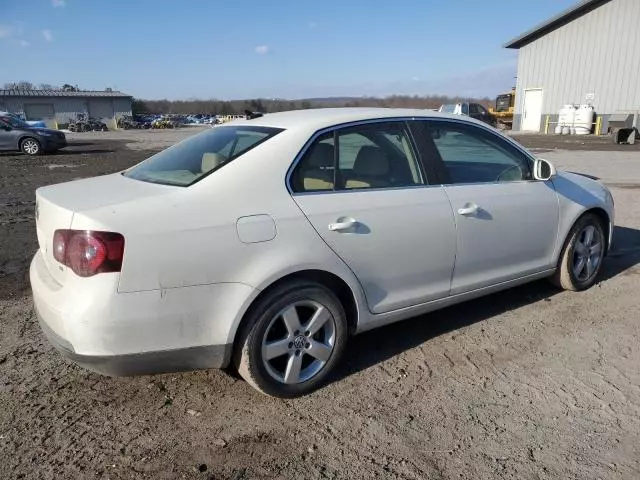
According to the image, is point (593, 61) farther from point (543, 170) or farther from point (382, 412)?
point (382, 412)

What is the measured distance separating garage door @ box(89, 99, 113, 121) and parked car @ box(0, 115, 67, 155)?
59884mm

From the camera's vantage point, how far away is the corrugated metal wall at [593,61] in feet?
95.3

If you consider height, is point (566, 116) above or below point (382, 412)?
above

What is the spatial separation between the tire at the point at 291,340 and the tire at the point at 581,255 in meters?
2.38

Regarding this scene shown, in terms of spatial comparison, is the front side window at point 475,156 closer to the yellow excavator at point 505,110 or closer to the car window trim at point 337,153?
the car window trim at point 337,153

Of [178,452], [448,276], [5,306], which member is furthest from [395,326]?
[5,306]

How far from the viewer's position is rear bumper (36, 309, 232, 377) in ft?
8.31

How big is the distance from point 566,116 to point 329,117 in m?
33.3

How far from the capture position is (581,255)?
15.1 ft

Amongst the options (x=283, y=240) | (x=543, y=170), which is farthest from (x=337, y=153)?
(x=543, y=170)

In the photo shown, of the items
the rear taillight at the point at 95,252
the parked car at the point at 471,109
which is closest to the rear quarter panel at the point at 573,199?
the rear taillight at the point at 95,252

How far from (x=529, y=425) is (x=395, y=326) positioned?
1.42 m

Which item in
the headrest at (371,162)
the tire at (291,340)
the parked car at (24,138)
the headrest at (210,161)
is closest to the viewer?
the tire at (291,340)

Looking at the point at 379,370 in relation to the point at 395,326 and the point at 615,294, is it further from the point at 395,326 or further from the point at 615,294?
the point at 615,294
